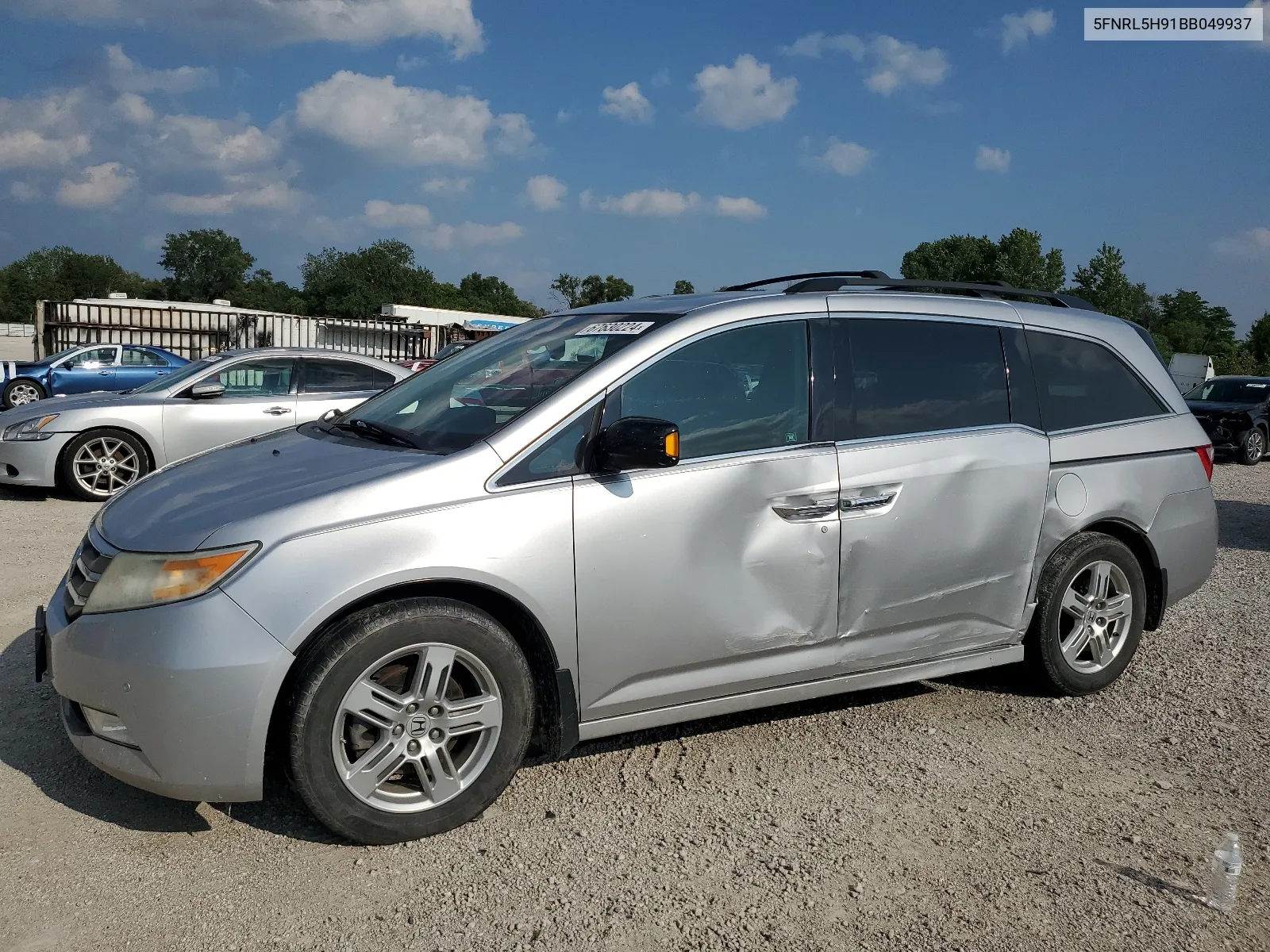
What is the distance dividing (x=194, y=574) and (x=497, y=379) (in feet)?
4.68

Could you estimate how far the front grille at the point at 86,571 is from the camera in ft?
10.8

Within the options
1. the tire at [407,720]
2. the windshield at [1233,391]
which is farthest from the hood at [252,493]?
the windshield at [1233,391]

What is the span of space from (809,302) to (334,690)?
2.32 m

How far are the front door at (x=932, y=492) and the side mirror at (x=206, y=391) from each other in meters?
7.50

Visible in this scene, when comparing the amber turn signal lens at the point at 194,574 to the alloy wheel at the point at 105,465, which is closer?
the amber turn signal lens at the point at 194,574

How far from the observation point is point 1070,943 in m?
2.83

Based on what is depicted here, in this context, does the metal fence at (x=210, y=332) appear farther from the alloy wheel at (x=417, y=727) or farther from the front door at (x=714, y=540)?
the alloy wheel at (x=417, y=727)

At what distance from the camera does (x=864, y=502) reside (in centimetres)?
395

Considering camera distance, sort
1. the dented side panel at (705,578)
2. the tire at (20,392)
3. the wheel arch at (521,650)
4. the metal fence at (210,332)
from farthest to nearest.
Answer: the metal fence at (210,332) < the tire at (20,392) < the dented side panel at (705,578) < the wheel arch at (521,650)

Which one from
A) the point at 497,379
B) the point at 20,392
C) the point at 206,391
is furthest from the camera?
the point at 20,392

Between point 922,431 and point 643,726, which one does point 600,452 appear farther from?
point 922,431

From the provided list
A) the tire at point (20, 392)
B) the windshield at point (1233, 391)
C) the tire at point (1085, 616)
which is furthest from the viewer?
the tire at point (20, 392)

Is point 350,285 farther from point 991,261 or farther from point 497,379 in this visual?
point 497,379

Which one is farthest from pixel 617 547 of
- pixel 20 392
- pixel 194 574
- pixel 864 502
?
pixel 20 392
